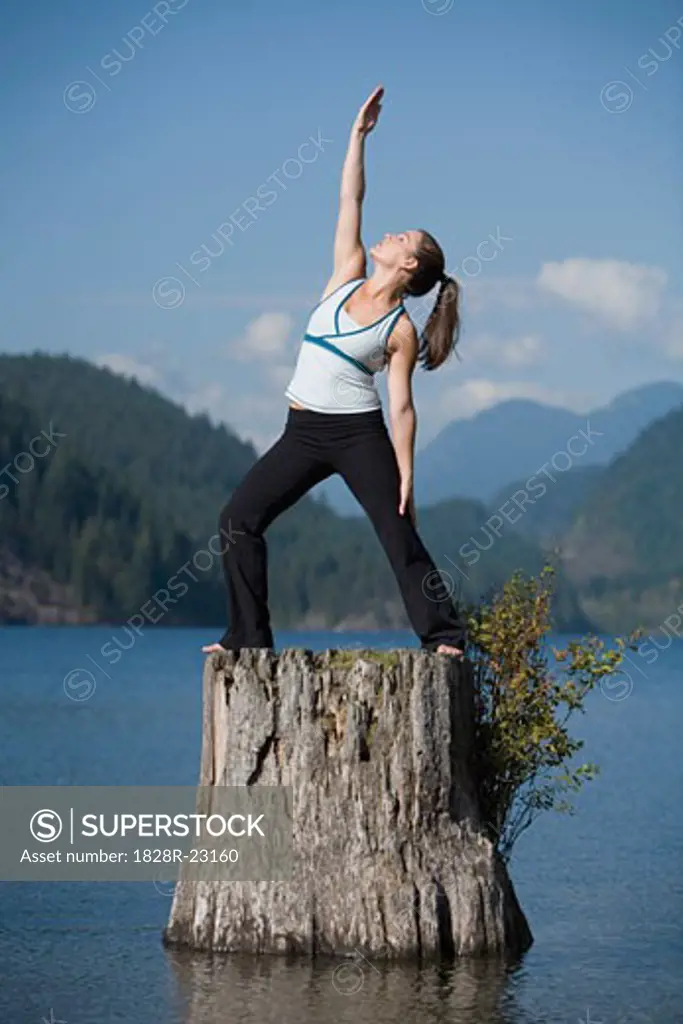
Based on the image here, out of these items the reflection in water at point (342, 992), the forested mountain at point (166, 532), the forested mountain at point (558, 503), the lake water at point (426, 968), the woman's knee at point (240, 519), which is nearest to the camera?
the reflection in water at point (342, 992)

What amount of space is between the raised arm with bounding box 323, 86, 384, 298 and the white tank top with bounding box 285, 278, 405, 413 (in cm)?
17

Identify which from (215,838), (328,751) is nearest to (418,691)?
(328,751)

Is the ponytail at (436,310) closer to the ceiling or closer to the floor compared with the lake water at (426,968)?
closer to the ceiling

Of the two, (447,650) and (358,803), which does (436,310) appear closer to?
(447,650)

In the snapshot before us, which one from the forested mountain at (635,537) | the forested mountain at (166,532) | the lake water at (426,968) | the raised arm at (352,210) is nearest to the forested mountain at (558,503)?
the forested mountain at (635,537)

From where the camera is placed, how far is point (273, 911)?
947cm

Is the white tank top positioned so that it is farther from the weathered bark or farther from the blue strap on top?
the weathered bark

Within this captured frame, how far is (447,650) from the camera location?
9633mm

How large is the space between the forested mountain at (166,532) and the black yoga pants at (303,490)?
84.8m

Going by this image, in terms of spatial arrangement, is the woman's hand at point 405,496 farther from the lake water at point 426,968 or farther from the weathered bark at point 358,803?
the lake water at point 426,968

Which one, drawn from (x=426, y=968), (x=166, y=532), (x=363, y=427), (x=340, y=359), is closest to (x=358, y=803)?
(x=426, y=968)

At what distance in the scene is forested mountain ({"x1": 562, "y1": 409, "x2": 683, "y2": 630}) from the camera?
11488 centimetres

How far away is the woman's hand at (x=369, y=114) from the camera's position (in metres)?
9.84

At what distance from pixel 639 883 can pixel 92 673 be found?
39379 millimetres
